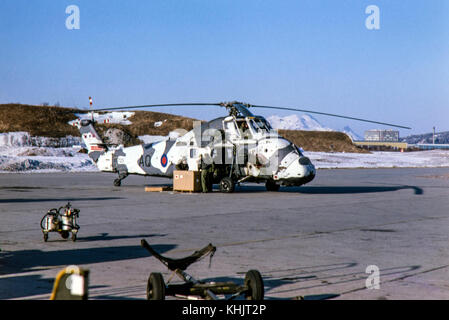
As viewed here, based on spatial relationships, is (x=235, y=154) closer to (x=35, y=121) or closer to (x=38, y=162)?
(x=38, y=162)

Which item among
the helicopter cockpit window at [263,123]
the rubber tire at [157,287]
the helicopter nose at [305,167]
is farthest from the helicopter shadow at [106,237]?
the helicopter cockpit window at [263,123]

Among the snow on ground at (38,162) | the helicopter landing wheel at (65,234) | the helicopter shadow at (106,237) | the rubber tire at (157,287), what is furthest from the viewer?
the snow on ground at (38,162)

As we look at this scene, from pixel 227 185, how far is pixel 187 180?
1855 millimetres

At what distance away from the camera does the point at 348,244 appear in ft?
38.1

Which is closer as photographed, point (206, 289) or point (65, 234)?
point (206, 289)

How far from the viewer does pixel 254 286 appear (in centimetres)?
592

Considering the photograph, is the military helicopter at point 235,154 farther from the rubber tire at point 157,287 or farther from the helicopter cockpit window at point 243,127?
the rubber tire at point 157,287

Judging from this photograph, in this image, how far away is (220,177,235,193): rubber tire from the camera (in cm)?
2518

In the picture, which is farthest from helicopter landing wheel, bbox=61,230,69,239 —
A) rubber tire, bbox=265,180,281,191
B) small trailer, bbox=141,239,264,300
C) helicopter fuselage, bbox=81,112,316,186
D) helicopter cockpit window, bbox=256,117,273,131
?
rubber tire, bbox=265,180,281,191

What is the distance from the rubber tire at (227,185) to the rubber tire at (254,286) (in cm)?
1910

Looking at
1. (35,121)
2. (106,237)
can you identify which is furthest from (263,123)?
(35,121)

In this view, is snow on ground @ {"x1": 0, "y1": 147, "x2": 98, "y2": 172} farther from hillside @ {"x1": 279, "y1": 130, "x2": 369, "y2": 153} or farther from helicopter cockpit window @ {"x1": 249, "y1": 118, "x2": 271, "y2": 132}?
hillside @ {"x1": 279, "y1": 130, "x2": 369, "y2": 153}

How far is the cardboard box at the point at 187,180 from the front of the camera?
25.4 meters

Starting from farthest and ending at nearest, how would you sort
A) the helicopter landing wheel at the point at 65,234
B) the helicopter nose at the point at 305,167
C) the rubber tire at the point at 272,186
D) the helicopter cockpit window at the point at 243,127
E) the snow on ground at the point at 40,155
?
1. the snow on ground at the point at 40,155
2. the rubber tire at the point at 272,186
3. the helicopter cockpit window at the point at 243,127
4. the helicopter nose at the point at 305,167
5. the helicopter landing wheel at the point at 65,234
